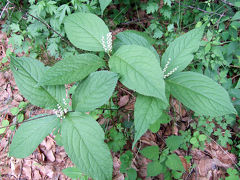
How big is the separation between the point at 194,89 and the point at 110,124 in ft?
4.88

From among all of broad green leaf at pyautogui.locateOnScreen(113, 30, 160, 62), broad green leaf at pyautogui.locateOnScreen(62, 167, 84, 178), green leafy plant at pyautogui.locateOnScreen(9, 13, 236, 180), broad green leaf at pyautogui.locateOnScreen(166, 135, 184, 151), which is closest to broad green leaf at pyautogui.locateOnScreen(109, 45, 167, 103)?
green leafy plant at pyautogui.locateOnScreen(9, 13, 236, 180)

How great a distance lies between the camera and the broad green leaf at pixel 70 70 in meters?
1.24

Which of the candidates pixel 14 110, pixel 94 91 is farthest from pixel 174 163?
pixel 14 110

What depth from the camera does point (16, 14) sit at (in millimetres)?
2988

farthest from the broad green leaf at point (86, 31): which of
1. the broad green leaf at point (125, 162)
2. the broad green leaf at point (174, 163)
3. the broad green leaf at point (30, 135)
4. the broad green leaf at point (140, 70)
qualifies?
the broad green leaf at point (174, 163)

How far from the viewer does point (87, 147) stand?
1.21 m

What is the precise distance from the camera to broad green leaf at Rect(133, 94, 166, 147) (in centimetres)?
125

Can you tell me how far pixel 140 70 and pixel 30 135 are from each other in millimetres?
935

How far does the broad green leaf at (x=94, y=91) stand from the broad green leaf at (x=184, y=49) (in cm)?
51

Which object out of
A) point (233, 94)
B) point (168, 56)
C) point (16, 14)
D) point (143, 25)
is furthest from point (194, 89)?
point (16, 14)

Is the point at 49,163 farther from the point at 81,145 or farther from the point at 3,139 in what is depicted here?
the point at 81,145

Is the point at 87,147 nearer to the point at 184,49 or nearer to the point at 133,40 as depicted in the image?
the point at 133,40

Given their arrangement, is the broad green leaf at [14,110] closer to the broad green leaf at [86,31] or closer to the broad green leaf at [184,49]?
the broad green leaf at [86,31]

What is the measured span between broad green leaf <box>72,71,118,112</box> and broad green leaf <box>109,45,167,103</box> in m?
0.08
